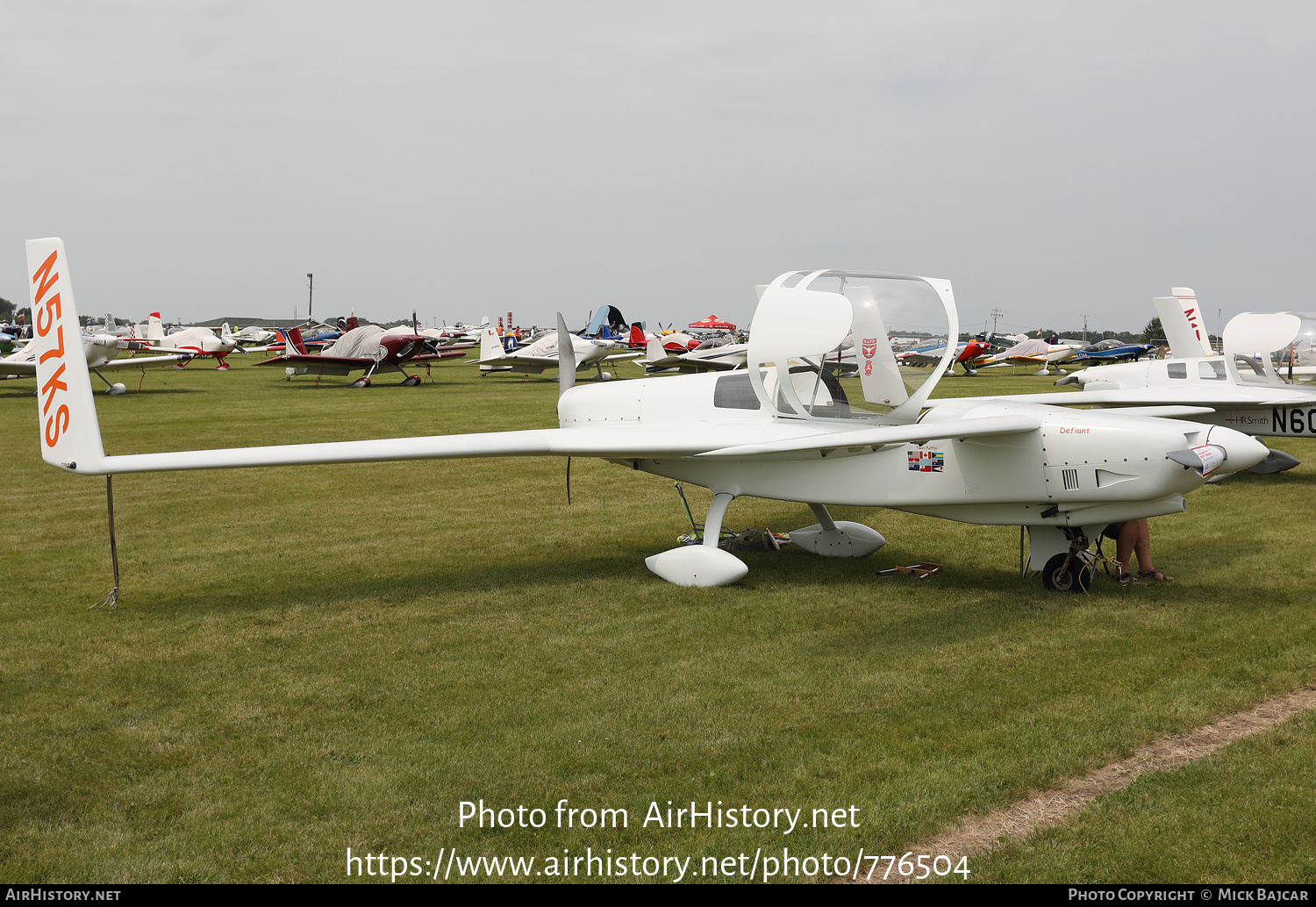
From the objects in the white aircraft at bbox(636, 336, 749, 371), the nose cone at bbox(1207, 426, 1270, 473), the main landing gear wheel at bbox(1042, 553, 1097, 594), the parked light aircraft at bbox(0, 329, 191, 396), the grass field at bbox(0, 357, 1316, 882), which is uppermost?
the parked light aircraft at bbox(0, 329, 191, 396)

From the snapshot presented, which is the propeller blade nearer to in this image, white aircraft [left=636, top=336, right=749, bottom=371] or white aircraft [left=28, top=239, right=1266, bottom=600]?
white aircraft [left=28, top=239, right=1266, bottom=600]

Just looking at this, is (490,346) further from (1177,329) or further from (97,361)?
(1177,329)

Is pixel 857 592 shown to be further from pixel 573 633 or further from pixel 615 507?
pixel 615 507

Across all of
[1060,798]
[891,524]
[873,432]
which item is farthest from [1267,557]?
[1060,798]

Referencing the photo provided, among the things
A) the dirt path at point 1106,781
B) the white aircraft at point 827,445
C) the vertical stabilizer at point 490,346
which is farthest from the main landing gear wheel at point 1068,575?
the vertical stabilizer at point 490,346

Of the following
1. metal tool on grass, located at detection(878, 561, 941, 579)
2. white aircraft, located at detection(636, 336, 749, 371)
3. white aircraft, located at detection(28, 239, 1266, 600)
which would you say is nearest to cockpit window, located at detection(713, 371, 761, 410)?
white aircraft, located at detection(28, 239, 1266, 600)

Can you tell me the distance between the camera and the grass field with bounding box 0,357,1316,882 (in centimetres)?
388

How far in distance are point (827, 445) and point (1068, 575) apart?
2.50 metres

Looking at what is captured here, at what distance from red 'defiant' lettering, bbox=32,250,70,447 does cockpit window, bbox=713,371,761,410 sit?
487cm

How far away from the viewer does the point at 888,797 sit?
13.6ft

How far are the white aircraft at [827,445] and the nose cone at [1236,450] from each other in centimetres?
1

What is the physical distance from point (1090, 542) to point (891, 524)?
2.86 m

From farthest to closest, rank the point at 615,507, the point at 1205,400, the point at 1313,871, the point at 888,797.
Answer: the point at 1205,400, the point at 615,507, the point at 888,797, the point at 1313,871

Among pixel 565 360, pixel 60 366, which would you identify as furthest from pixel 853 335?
pixel 60 366
